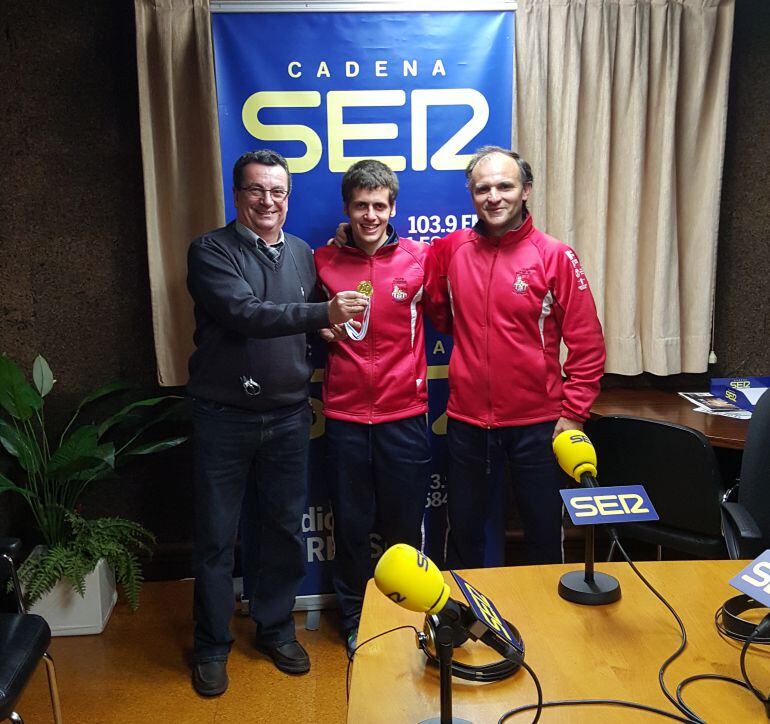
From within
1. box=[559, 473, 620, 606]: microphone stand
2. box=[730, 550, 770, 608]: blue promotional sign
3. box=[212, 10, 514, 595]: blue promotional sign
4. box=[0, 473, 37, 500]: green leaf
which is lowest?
box=[0, 473, 37, 500]: green leaf

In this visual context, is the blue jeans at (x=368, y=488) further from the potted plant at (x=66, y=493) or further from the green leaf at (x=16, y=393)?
the green leaf at (x=16, y=393)

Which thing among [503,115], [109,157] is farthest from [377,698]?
[109,157]

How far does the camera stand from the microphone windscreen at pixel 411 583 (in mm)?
1041

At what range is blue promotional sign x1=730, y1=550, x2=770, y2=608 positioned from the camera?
1193 mm

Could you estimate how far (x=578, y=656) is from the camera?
1.34 m

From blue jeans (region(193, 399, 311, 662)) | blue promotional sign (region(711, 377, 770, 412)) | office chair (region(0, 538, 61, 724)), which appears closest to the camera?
office chair (region(0, 538, 61, 724))

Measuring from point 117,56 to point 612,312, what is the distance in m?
2.19

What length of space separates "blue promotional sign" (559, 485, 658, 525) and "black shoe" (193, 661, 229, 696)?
5.25ft

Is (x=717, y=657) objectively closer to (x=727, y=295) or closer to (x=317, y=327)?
(x=317, y=327)

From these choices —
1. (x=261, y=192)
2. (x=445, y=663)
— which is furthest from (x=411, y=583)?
(x=261, y=192)

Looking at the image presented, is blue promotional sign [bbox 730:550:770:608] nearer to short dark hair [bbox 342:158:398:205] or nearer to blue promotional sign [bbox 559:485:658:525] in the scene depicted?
blue promotional sign [bbox 559:485:658:525]

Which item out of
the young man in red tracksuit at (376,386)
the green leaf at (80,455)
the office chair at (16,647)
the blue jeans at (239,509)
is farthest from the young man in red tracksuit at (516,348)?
the office chair at (16,647)

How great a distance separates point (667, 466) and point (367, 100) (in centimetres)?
159

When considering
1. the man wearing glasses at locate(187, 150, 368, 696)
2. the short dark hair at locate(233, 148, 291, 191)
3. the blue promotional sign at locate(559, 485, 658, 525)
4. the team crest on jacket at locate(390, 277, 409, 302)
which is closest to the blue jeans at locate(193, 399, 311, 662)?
the man wearing glasses at locate(187, 150, 368, 696)
